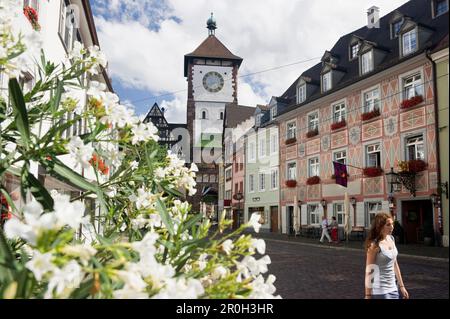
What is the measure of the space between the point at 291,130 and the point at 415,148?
49 centimetres

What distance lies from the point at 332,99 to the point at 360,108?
33 cm

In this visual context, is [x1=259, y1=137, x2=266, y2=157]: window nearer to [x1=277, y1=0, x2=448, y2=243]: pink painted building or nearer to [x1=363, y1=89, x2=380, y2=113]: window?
[x1=277, y1=0, x2=448, y2=243]: pink painted building

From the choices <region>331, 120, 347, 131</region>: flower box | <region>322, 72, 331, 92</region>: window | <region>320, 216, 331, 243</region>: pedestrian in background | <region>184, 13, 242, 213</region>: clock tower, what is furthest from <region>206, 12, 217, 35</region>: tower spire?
<region>322, 72, 331, 92</region>: window

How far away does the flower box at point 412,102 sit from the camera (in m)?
0.80

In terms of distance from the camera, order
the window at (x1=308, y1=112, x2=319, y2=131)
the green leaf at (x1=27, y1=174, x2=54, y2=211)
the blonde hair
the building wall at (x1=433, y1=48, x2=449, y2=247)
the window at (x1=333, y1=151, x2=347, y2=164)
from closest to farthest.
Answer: the building wall at (x1=433, y1=48, x2=449, y2=247) → the green leaf at (x1=27, y1=174, x2=54, y2=211) → the window at (x1=333, y1=151, x2=347, y2=164) → the blonde hair → the window at (x1=308, y1=112, x2=319, y2=131)

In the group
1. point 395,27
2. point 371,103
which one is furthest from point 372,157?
point 395,27

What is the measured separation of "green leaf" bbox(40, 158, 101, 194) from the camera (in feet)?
2.25

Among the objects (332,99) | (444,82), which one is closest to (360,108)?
(332,99)

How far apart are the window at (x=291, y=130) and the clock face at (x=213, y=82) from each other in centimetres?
33

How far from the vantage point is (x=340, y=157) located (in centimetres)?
103

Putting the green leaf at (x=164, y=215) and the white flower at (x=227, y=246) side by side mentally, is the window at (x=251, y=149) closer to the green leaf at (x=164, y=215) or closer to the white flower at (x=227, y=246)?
the green leaf at (x=164, y=215)

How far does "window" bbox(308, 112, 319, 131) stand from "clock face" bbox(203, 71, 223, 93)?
36 cm

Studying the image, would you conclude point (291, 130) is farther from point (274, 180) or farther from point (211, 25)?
point (211, 25)

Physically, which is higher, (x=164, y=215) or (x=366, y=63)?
(x=366, y=63)
